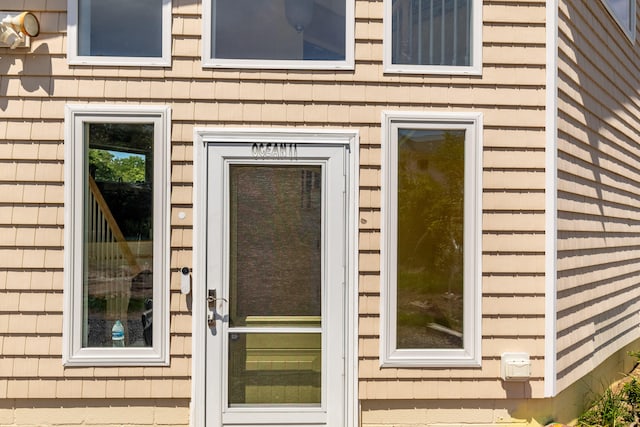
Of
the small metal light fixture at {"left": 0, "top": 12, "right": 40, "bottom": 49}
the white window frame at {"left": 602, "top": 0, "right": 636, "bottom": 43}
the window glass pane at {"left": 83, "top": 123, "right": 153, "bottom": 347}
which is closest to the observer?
the small metal light fixture at {"left": 0, "top": 12, "right": 40, "bottom": 49}

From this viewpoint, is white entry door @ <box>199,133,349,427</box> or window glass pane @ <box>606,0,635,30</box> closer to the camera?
white entry door @ <box>199,133,349,427</box>

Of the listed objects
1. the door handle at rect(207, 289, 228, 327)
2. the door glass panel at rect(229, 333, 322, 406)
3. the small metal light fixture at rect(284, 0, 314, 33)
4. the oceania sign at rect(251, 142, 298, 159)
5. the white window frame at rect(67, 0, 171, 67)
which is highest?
the small metal light fixture at rect(284, 0, 314, 33)

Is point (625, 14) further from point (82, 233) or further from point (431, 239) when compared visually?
point (82, 233)

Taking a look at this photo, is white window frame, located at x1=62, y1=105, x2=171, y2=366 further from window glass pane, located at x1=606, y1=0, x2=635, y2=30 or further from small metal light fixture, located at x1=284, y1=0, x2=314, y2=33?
window glass pane, located at x1=606, y1=0, x2=635, y2=30

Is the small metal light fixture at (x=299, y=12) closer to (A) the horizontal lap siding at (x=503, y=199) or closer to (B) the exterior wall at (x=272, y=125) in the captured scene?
(B) the exterior wall at (x=272, y=125)

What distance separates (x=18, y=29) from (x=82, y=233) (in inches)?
52.0

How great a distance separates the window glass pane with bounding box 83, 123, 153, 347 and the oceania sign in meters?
0.69

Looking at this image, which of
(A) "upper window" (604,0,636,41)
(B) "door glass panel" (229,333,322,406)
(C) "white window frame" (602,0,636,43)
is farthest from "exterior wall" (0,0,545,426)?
(A) "upper window" (604,0,636,41)

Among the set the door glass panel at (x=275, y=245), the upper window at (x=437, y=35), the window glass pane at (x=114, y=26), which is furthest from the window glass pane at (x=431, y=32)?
the window glass pane at (x=114, y=26)

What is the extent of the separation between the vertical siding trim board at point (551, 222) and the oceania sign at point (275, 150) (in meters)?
1.67

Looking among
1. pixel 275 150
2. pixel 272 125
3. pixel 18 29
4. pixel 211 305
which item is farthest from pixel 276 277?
pixel 18 29

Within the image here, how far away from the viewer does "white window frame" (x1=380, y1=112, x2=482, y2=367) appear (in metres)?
3.25

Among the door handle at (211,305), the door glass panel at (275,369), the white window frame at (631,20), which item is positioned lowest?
the door glass panel at (275,369)

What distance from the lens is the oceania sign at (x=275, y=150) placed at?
321cm
